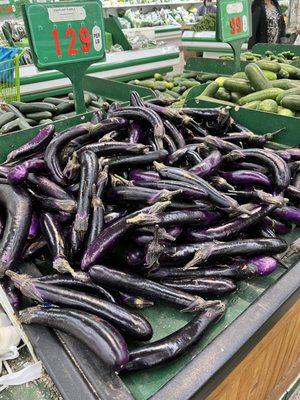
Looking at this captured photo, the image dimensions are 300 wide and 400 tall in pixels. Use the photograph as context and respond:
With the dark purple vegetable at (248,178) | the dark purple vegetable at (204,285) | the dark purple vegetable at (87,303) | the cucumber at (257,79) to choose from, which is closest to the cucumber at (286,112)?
the cucumber at (257,79)

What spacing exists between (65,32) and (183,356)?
135 cm

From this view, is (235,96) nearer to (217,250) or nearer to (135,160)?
(135,160)

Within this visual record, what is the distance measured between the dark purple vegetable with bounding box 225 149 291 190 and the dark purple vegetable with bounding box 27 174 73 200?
1.92 ft

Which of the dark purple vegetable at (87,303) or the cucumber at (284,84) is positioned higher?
the cucumber at (284,84)

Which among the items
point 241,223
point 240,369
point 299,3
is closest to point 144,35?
point 299,3

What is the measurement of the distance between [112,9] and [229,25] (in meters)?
5.76

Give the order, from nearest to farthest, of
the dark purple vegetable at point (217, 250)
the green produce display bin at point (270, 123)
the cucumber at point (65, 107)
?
the dark purple vegetable at point (217, 250) < the green produce display bin at point (270, 123) < the cucumber at point (65, 107)

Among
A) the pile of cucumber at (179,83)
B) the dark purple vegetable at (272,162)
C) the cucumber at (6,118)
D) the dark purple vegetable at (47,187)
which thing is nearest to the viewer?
the dark purple vegetable at (47,187)

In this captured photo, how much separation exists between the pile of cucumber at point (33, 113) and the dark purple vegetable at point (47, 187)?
Answer: 2.81ft

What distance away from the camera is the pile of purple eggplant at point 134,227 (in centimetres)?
81

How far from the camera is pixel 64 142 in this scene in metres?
1.24

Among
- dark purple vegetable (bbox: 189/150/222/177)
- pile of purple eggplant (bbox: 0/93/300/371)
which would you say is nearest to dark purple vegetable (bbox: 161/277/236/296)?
pile of purple eggplant (bbox: 0/93/300/371)

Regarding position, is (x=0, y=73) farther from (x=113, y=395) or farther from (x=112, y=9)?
(x=112, y=9)

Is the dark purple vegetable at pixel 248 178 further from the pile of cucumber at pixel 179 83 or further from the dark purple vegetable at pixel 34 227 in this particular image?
the pile of cucumber at pixel 179 83
